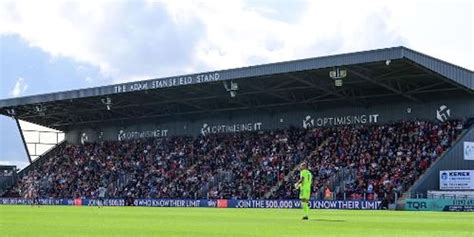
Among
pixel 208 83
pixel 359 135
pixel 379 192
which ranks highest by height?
pixel 208 83

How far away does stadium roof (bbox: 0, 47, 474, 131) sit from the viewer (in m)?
45.4

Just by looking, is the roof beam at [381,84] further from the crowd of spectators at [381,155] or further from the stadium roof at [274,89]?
the crowd of spectators at [381,155]

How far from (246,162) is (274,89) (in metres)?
6.29

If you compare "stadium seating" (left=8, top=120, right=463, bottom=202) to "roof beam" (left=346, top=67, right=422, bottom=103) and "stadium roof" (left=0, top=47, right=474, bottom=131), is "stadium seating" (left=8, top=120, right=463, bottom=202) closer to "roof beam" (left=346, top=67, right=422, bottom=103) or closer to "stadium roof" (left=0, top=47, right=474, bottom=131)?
"roof beam" (left=346, top=67, right=422, bottom=103)

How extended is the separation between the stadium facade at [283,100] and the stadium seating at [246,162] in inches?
41.1

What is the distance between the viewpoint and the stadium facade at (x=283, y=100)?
151ft

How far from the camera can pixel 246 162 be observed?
187 feet

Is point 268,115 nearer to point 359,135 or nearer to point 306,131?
point 306,131

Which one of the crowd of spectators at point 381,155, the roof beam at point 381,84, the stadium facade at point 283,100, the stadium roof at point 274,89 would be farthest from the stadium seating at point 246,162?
the stadium roof at point 274,89

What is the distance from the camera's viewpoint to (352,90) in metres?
52.8

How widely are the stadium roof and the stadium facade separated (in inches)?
2.5

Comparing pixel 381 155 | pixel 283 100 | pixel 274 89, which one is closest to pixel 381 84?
pixel 381 155

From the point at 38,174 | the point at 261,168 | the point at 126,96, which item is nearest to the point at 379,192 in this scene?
the point at 261,168

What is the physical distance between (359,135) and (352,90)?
3.12 meters
